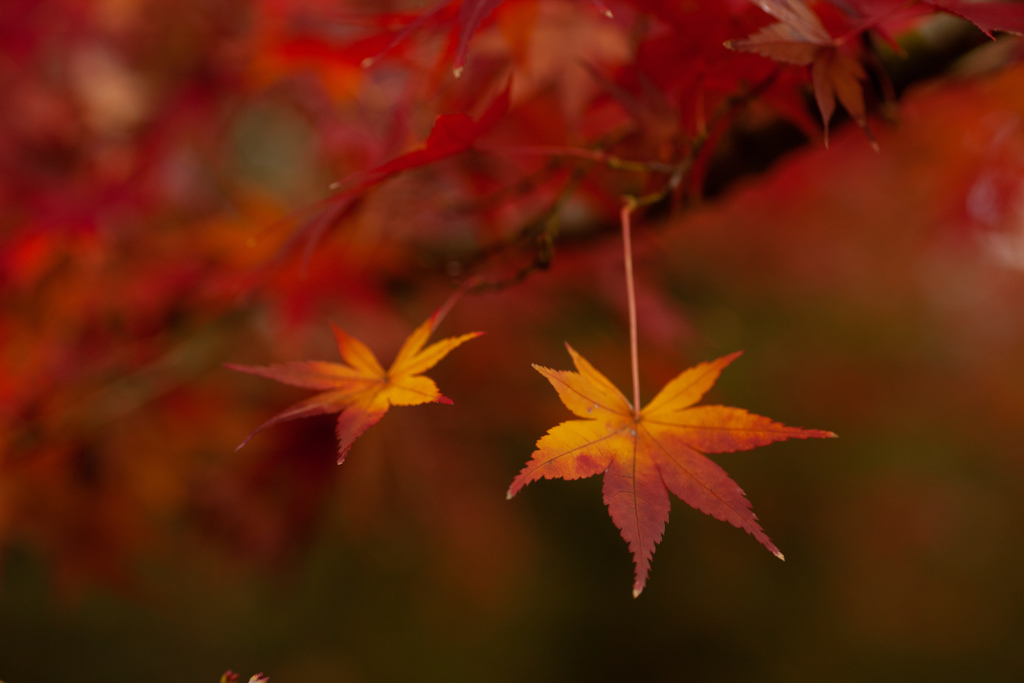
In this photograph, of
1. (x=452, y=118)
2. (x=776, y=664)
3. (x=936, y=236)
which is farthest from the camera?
(x=776, y=664)

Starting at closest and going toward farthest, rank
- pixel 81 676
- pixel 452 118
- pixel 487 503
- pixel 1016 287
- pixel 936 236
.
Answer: pixel 452 118
pixel 936 236
pixel 487 503
pixel 81 676
pixel 1016 287

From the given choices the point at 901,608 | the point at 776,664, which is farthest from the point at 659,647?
the point at 901,608

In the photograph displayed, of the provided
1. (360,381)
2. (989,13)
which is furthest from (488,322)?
(989,13)

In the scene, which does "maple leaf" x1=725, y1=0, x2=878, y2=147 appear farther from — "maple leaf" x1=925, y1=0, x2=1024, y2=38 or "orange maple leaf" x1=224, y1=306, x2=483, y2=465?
"orange maple leaf" x1=224, y1=306, x2=483, y2=465

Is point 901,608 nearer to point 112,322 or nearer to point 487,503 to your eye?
point 487,503

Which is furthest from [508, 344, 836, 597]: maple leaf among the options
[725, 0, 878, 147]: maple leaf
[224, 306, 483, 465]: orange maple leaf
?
[725, 0, 878, 147]: maple leaf

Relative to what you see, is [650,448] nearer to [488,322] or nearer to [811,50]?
[811,50]

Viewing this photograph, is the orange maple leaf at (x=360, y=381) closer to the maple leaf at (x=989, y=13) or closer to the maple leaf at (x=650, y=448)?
the maple leaf at (x=650, y=448)
